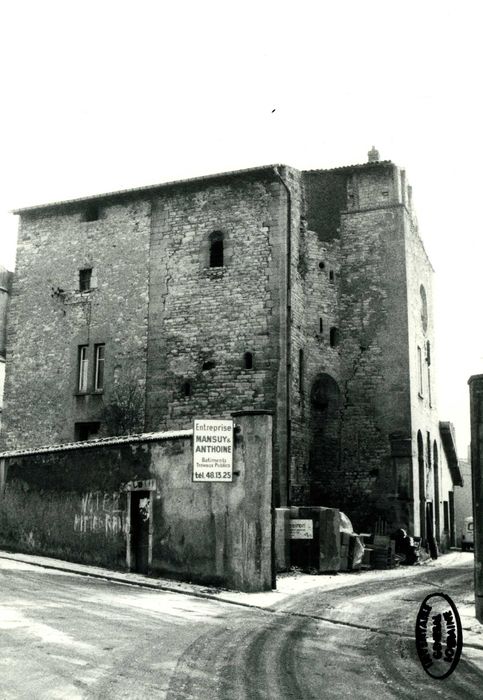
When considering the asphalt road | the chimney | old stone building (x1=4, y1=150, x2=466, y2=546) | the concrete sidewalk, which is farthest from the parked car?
the asphalt road

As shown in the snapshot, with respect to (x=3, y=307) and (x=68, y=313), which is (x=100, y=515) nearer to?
(x=68, y=313)

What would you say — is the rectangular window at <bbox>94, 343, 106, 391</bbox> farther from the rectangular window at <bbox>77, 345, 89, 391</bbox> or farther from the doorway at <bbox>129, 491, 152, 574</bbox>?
the doorway at <bbox>129, 491, 152, 574</bbox>

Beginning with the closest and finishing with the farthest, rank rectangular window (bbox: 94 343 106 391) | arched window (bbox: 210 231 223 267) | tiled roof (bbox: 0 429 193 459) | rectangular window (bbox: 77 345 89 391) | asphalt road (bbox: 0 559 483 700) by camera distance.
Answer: asphalt road (bbox: 0 559 483 700) < tiled roof (bbox: 0 429 193 459) < arched window (bbox: 210 231 223 267) < rectangular window (bbox: 94 343 106 391) < rectangular window (bbox: 77 345 89 391)

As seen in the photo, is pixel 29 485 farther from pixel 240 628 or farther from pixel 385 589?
pixel 240 628

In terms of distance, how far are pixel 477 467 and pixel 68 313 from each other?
54.7ft

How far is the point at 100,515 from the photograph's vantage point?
50.7ft

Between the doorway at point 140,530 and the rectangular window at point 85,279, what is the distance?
35.3 feet

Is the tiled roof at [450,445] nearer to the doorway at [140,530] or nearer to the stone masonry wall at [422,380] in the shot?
the stone masonry wall at [422,380]

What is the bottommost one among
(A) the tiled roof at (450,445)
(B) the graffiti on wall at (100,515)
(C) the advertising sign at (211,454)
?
(B) the graffiti on wall at (100,515)

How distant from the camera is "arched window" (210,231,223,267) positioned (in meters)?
22.3

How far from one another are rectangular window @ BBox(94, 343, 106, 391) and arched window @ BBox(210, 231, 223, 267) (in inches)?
178

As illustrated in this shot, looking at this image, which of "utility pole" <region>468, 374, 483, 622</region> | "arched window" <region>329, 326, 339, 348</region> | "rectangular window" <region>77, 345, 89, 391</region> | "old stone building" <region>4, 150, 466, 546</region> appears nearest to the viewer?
"utility pole" <region>468, 374, 483, 622</region>

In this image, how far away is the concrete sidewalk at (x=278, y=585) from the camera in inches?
384

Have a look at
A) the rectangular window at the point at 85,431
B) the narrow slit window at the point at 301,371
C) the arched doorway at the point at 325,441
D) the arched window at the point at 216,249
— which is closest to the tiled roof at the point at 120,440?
the rectangular window at the point at 85,431
